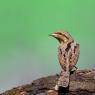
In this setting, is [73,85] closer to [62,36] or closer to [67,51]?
[67,51]

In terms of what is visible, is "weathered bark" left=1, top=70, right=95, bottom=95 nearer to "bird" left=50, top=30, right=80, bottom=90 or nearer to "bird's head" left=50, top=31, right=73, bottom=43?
"bird" left=50, top=30, right=80, bottom=90

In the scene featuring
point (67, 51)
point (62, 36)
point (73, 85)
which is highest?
point (62, 36)

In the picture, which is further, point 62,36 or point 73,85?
point 62,36

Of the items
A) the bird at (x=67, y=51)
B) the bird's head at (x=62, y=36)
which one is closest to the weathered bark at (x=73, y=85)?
the bird at (x=67, y=51)

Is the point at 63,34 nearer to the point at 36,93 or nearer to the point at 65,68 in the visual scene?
the point at 65,68

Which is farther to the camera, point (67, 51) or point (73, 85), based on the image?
point (67, 51)

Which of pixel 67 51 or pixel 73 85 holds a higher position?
pixel 67 51

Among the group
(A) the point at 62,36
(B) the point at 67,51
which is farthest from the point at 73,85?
(A) the point at 62,36

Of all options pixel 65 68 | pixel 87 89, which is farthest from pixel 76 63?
pixel 87 89
